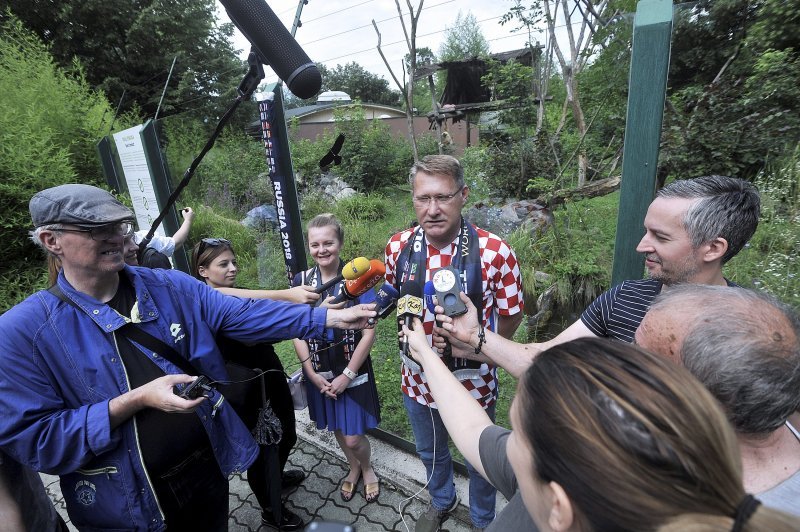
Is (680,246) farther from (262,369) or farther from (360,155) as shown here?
(360,155)

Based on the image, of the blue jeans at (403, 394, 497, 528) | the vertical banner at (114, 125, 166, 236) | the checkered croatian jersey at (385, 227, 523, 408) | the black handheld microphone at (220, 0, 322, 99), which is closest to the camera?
the black handheld microphone at (220, 0, 322, 99)

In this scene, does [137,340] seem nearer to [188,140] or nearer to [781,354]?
[781,354]

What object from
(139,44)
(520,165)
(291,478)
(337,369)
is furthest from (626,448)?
(139,44)

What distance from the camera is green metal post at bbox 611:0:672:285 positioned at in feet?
5.73

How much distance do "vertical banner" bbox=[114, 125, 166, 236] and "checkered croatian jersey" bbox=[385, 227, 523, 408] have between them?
4644mm

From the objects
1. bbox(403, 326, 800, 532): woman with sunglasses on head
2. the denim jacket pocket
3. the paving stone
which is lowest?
the paving stone

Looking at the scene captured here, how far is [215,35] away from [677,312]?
62.8 feet

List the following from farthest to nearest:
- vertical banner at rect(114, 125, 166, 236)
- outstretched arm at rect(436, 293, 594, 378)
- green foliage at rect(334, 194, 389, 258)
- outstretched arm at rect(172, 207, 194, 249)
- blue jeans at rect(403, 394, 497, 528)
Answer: green foliage at rect(334, 194, 389, 258) < vertical banner at rect(114, 125, 166, 236) < outstretched arm at rect(172, 207, 194, 249) < blue jeans at rect(403, 394, 497, 528) < outstretched arm at rect(436, 293, 594, 378)

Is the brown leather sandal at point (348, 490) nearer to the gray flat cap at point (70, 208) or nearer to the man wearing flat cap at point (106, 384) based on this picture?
the man wearing flat cap at point (106, 384)

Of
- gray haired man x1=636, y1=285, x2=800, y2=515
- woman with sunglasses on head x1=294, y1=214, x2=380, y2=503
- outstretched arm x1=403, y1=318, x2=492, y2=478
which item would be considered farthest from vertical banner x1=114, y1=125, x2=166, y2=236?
gray haired man x1=636, y1=285, x2=800, y2=515

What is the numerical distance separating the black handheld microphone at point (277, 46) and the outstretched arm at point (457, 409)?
3.73ft

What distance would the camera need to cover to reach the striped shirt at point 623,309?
1596mm

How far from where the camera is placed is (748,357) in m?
0.86

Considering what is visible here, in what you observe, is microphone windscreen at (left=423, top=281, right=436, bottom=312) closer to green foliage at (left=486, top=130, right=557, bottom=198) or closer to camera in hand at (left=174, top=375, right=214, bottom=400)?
camera in hand at (left=174, top=375, right=214, bottom=400)
